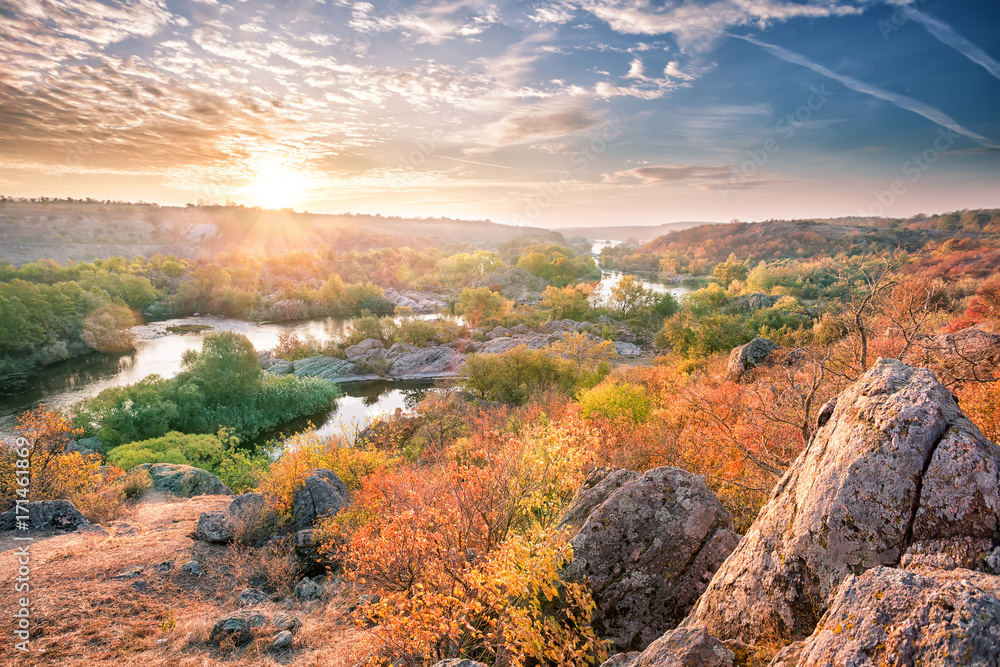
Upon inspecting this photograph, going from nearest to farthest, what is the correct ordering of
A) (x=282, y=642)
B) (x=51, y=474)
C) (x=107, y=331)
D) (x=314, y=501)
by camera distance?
(x=282, y=642), (x=51, y=474), (x=314, y=501), (x=107, y=331)

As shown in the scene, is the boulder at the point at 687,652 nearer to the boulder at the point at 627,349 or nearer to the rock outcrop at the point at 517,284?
the boulder at the point at 627,349

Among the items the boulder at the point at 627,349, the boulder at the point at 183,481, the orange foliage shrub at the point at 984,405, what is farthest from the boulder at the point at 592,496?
the boulder at the point at 627,349

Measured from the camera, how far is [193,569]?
489 inches

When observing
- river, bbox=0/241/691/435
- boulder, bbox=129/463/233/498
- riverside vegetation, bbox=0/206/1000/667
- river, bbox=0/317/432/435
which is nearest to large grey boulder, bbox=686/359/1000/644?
riverside vegetation, bbox=0/206/1000/667

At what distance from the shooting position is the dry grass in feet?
28.7

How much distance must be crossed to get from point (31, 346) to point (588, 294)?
209 feet

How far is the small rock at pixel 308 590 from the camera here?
40.0 feet

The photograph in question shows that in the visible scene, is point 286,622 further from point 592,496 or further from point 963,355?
point 963,355

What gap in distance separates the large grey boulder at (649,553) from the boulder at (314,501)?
11.5 metres

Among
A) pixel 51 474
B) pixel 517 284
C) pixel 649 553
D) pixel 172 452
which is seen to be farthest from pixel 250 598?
pixel 517 284

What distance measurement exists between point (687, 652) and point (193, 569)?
14.0 meters

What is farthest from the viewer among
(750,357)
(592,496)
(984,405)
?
(750,357)

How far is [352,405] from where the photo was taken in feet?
132

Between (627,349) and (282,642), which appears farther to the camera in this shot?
(627,349)
